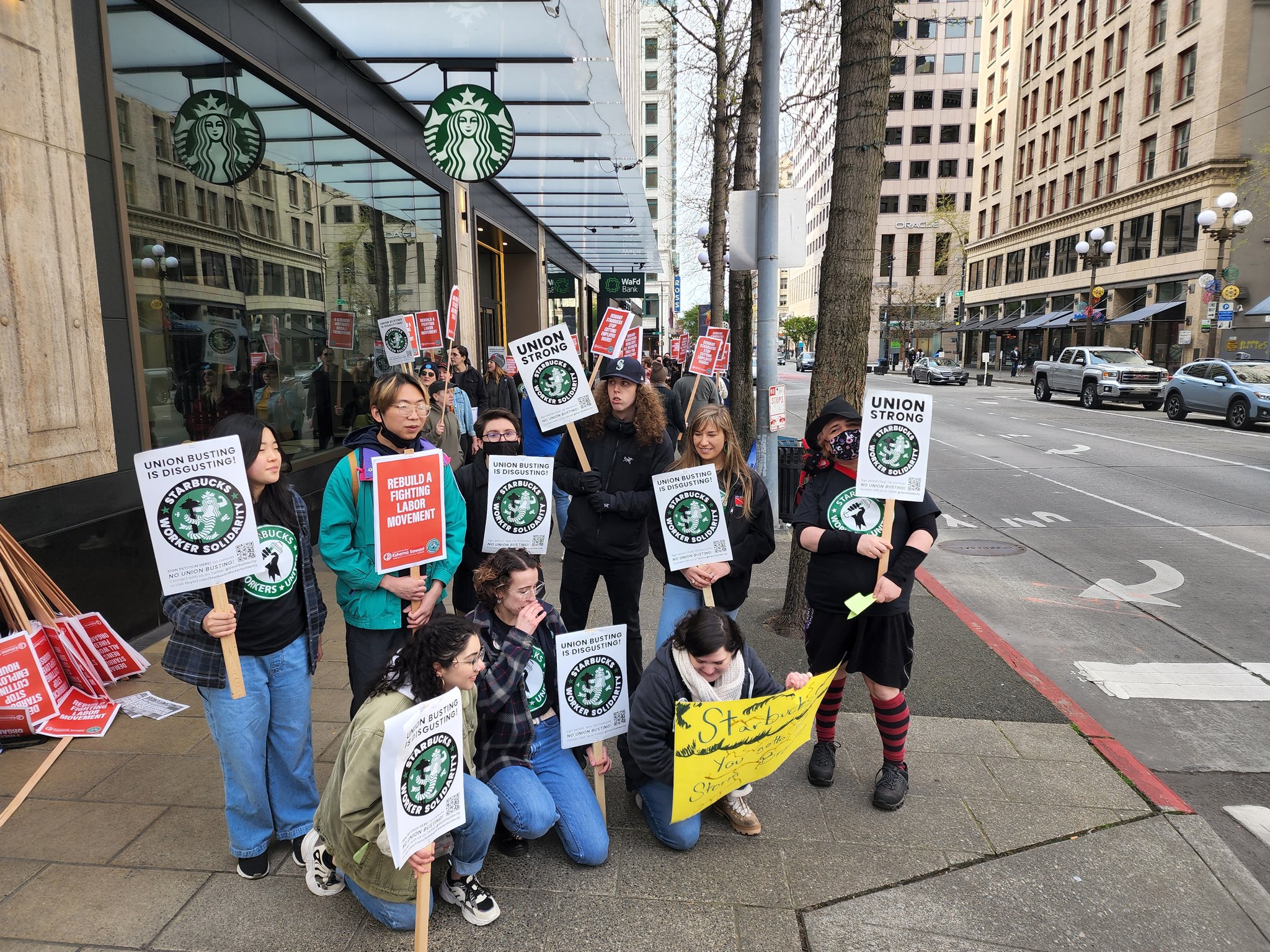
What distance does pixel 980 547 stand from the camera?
9367 millimetres

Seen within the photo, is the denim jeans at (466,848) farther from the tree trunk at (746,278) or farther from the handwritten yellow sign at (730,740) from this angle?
the tree trunk at (746,278)

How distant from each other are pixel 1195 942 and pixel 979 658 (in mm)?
2873

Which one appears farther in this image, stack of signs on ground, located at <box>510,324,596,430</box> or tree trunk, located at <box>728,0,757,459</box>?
tree trunk, located at <box>728,0,757,459</box>

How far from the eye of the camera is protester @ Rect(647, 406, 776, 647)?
4164 mm

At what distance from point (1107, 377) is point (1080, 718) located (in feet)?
80.2

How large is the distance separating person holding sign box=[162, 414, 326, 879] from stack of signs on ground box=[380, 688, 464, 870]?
82 centimetres

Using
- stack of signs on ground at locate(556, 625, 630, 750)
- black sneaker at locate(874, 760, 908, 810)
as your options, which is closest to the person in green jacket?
stack of signs on ground at locate(556, 625, 630, 750)

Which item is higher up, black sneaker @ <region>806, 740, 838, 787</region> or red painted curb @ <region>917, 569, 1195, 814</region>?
black sneaker @ <region>806, 740, 838, 787</region>

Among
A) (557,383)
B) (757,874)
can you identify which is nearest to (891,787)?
(757,874)

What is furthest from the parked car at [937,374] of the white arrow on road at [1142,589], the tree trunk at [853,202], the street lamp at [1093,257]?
the tree trunk at [853,202]

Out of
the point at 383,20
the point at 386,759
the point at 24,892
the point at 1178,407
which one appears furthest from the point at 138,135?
the point at 1178,407

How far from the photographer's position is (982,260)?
209 ft

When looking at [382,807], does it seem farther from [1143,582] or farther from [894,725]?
[1143,582]

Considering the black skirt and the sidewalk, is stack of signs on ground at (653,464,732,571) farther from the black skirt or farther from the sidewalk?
the sidewalk
